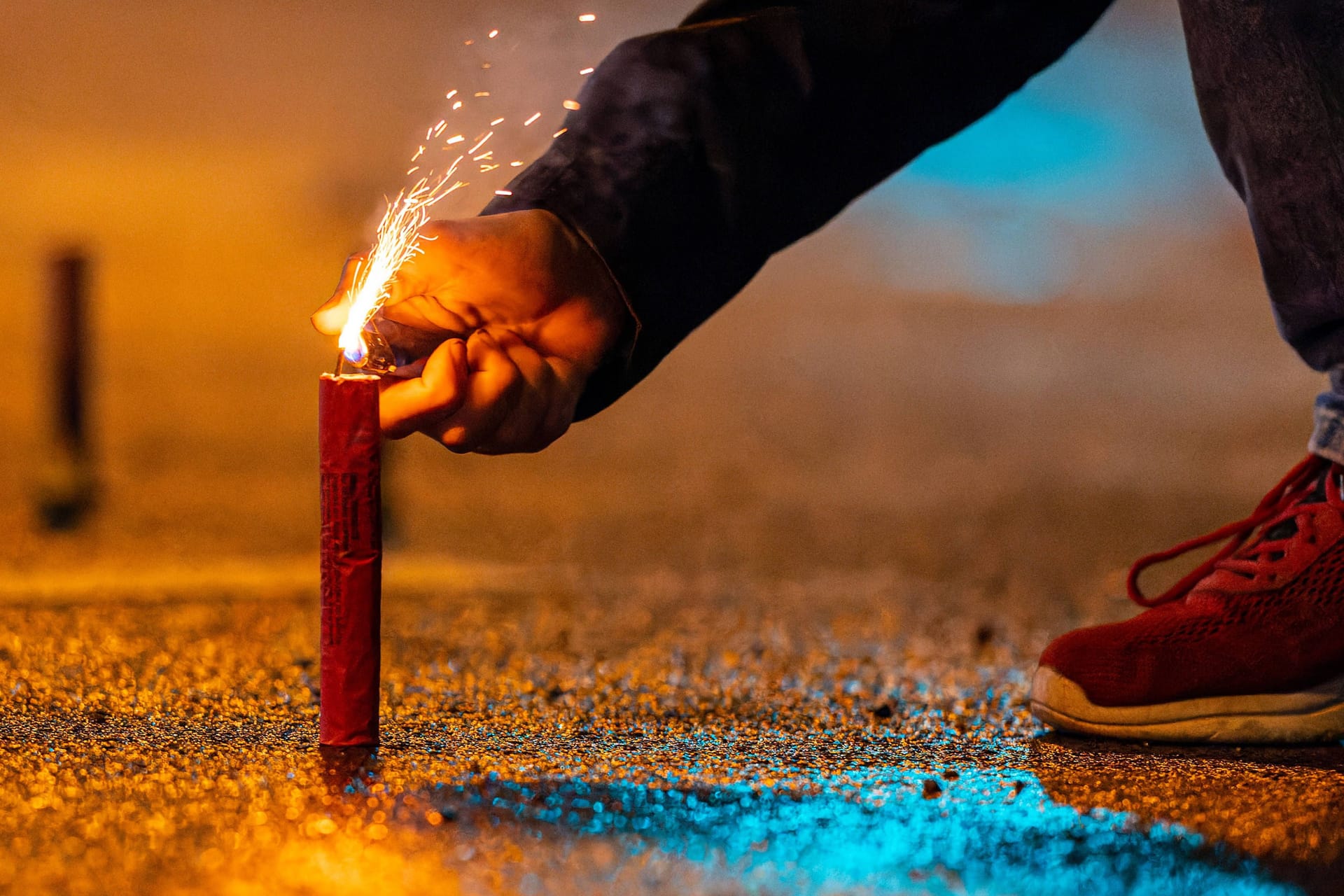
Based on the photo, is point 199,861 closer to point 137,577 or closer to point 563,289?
point 563,289

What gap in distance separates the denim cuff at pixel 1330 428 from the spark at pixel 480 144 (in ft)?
2.62

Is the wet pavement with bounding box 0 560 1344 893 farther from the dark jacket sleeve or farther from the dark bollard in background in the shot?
the dark bollard in background

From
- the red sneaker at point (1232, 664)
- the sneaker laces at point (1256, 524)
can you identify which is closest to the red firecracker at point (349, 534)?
the red sneaker at point (1232, 664)

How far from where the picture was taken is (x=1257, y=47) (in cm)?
122

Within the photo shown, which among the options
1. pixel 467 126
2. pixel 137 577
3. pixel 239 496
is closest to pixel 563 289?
pixel 467 126

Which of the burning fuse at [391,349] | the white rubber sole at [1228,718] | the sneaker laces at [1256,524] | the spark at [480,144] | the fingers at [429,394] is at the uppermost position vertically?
the spark at [480,144]

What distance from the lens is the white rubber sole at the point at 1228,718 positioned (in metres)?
1.15

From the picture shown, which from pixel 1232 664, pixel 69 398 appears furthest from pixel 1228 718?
pixel 69 398

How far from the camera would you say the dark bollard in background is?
11.0ft

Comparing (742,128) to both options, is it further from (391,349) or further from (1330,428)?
(1330,428)

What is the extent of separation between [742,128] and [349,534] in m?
0.56

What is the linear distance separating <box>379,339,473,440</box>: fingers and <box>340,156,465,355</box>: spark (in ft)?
0.15

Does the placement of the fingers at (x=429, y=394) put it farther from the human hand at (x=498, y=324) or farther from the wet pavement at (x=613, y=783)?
the wet pavement at (x=613, y=783)

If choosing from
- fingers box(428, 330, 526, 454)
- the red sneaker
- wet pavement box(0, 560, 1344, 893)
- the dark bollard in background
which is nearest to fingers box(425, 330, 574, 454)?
fingers box(428, 330, 526, 454)
